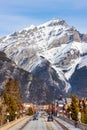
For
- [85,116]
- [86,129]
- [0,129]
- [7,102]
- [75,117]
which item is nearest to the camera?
[86,129]

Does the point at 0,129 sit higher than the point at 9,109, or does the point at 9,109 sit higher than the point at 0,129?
the point at 9,109

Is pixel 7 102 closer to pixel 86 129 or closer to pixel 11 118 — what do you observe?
pixel 11 118

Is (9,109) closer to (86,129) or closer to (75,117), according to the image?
(75,117)

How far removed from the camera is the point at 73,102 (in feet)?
529

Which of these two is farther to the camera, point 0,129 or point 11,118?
point 11,118

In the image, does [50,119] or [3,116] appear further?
[50,119]

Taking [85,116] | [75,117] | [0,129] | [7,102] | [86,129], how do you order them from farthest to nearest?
[7,102], [75,117], [85,116], [0,129], [86,129]

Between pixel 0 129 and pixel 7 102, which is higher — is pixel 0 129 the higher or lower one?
the lower one

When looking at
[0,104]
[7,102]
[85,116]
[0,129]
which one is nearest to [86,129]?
[0,129]

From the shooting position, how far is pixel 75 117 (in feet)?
529

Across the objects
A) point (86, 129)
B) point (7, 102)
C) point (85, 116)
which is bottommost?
point (86, 129)

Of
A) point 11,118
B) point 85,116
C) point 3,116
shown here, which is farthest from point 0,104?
point 85,116

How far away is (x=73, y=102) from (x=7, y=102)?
36.5 meters

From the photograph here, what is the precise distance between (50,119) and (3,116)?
3569 cm
